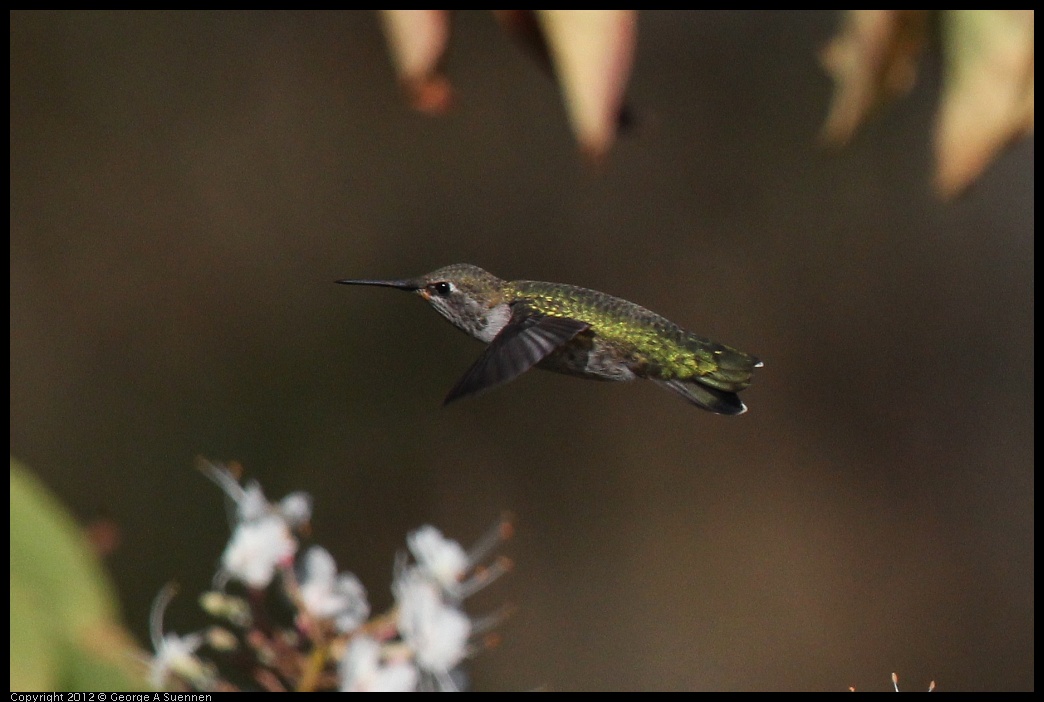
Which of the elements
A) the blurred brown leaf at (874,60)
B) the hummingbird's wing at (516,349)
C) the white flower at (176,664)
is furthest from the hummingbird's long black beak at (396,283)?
the blurred brown leaf at (874,60)

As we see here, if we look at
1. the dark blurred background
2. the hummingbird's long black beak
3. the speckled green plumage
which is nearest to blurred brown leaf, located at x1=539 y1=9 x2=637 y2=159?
the hummingbird's long black beak

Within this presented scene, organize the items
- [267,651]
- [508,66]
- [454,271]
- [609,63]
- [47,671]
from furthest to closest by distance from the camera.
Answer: [508,66] < [454,271] < [267,651] < [609,63] < [47,671]

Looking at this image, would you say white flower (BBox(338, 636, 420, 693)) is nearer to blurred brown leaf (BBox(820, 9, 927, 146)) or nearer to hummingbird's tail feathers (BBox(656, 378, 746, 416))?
hummingbird's tail feathers (BBox(656, 378, 746, 416))

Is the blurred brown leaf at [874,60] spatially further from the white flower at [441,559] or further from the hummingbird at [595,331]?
the white flower at [441,559]

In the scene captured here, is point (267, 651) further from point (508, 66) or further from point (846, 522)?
point (846, 522)

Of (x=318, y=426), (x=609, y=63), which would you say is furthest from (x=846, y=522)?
(x=609, y=63)

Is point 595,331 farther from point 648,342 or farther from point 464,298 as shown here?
point 464,298
